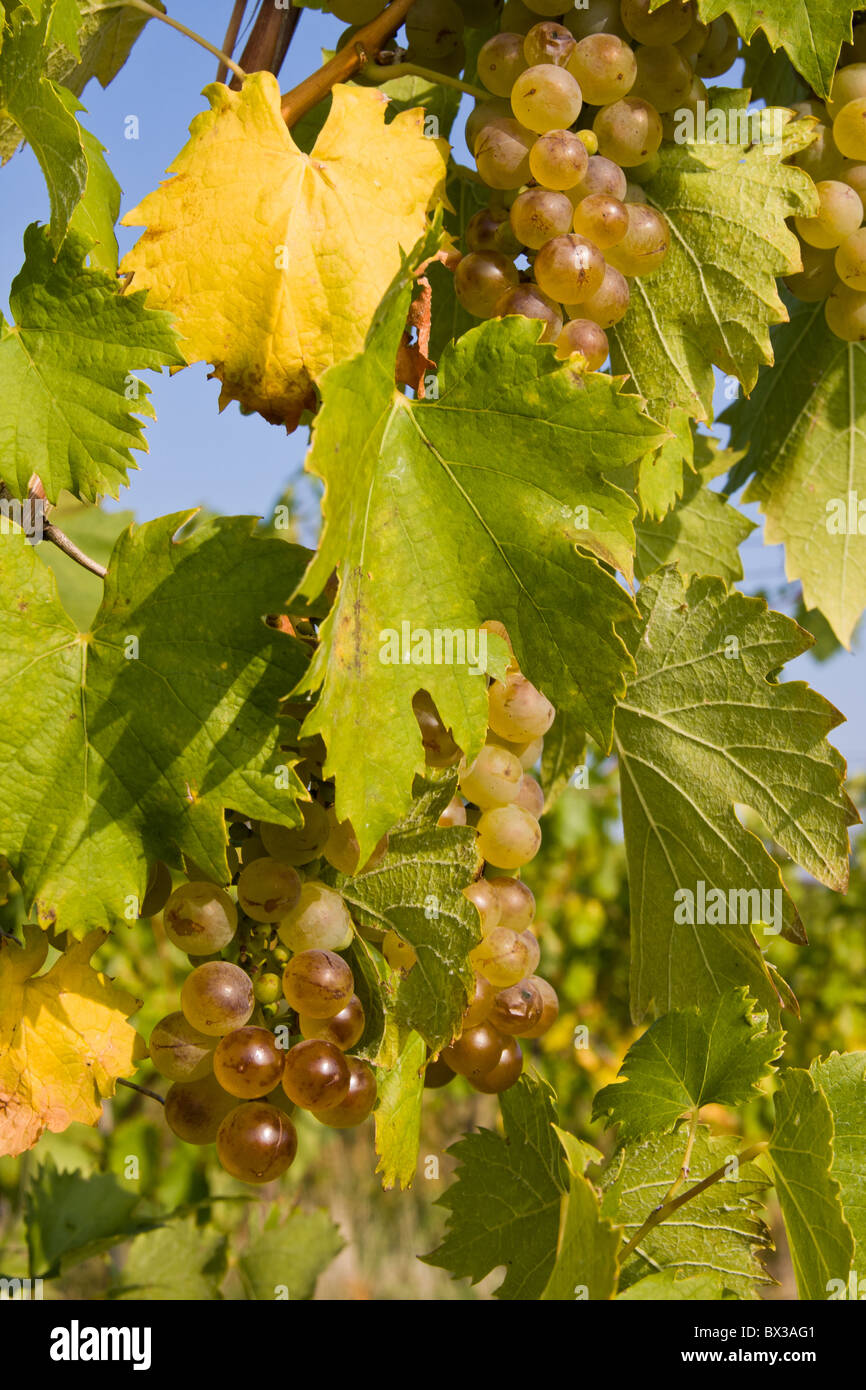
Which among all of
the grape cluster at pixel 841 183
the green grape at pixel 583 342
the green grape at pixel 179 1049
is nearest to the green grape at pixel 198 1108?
the green grape at pixel 179 1049

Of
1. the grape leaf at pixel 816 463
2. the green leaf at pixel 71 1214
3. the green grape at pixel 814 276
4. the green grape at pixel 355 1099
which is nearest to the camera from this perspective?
the green grape at pixel 355 1099

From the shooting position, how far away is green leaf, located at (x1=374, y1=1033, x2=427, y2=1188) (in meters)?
0.75

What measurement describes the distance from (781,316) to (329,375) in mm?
454

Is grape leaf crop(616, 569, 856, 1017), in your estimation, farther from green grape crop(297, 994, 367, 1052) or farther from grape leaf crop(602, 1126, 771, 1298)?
green grape crop(297, 994, 367, 1052)

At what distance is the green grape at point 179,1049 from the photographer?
2.53ft

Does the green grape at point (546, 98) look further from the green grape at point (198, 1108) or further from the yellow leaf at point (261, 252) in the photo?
the green grape at point (198, 1108)

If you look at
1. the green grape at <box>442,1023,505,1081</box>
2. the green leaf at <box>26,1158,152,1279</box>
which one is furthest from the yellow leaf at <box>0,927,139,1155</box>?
the green leaf at <box>26,1158,152,1279</box>

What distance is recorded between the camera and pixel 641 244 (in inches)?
34.1

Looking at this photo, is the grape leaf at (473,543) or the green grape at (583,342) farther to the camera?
the green grape at (583,342)

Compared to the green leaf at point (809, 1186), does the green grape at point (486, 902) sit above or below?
above

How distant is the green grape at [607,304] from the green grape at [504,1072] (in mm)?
536

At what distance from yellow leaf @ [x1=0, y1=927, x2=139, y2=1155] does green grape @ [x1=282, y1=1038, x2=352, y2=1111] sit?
4.3 inches

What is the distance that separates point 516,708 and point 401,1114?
0.95 ft

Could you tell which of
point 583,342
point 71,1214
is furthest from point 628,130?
point 71,1214
